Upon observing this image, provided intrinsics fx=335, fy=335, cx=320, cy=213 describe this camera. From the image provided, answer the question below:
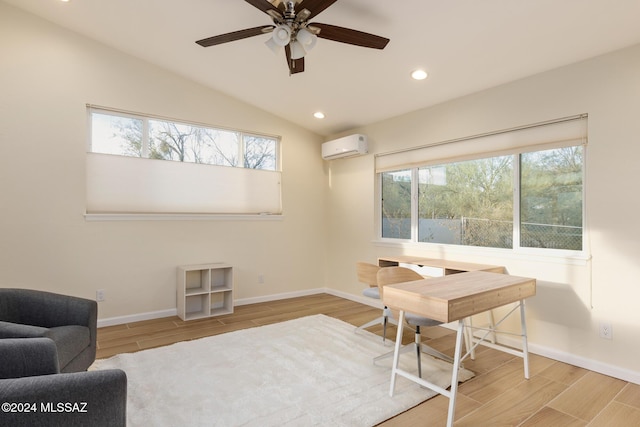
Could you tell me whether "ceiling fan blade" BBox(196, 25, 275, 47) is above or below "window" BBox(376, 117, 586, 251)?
above

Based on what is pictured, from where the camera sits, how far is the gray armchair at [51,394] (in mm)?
1062

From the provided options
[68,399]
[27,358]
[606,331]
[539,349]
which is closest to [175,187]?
[27,358]

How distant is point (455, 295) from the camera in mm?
1950

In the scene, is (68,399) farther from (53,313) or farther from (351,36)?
(351,36)

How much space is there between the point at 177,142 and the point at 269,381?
10.2ft

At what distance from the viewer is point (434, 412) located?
2.09 m

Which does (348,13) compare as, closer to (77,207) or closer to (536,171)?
(536,171)

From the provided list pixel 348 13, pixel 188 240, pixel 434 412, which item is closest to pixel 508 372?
pixel 434 412

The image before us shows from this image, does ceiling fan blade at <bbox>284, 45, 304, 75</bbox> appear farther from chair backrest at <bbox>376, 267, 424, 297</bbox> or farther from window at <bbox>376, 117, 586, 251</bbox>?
window at <bbox>376, 117, 586, 251</bbox>

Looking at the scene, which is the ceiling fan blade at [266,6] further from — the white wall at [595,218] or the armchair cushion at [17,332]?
the white wall at [595,218]

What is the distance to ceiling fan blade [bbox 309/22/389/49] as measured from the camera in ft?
7.41

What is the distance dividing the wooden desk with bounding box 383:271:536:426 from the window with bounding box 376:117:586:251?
91 cm

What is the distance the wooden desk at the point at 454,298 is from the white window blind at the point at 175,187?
298 cm

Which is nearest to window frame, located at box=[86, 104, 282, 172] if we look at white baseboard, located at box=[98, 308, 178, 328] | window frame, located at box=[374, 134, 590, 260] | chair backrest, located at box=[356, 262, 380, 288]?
window frame, located at box=[374, 134, 590, 260]
